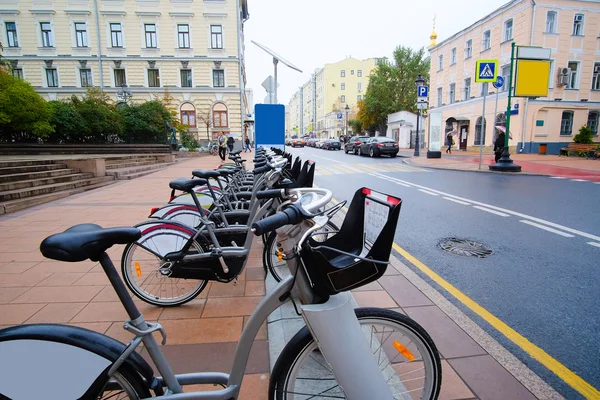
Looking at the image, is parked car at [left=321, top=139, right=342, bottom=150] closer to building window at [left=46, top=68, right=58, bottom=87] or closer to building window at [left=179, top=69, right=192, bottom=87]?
building window at [left=179, top=69, right=192, bottom=87]

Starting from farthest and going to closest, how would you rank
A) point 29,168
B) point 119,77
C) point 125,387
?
point 119,77 < point 29,168 < point 125,387

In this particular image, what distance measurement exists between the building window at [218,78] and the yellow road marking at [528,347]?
37.3m

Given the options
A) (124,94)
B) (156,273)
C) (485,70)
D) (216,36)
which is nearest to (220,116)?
(216,36)

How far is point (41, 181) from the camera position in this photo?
9.02m

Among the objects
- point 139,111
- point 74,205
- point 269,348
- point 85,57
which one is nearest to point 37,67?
point 85,57

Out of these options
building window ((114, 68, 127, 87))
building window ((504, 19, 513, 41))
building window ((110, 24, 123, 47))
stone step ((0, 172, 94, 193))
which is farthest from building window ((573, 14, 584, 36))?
building window ((110, 24, 123, 47))

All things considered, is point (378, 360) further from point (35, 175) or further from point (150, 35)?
point (150, 35)

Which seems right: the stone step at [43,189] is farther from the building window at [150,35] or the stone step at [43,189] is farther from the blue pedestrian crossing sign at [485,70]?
the building window at [150,35]

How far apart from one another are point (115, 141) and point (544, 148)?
27162 mm

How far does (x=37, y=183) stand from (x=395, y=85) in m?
47.7

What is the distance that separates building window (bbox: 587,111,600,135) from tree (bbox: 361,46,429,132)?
2544cm

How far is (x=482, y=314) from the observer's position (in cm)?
313

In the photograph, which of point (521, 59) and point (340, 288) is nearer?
point (340, 288)

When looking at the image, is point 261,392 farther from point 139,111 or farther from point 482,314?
point 139,111
